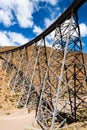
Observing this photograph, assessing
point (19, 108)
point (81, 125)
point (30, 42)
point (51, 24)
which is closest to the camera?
point (81, 125)

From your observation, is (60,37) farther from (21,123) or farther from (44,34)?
(21,123)

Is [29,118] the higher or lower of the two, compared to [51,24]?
lower

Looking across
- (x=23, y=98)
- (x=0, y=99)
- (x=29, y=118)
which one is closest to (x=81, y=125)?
(x=29, y=118)

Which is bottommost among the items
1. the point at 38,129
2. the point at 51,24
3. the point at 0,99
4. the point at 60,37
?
the point at 38,129

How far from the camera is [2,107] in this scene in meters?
21.4

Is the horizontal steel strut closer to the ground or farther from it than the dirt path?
farther from it

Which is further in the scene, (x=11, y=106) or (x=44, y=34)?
(x=11, y=106)

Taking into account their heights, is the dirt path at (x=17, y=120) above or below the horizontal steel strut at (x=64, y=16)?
below

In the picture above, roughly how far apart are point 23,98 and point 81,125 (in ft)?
41.4

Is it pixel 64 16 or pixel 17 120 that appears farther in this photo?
pixel 17 120

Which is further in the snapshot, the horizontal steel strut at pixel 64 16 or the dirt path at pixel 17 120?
the dirt path at pixel 17 120

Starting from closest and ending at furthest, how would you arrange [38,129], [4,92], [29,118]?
1. [38,129]
2. [29,118]
3. [4,92]

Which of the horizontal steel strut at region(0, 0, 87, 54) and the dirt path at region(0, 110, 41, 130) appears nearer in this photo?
the horizontal steel strut at region(0, 0, 87, 54)

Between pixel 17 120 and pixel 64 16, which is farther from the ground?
pixel 64 16
